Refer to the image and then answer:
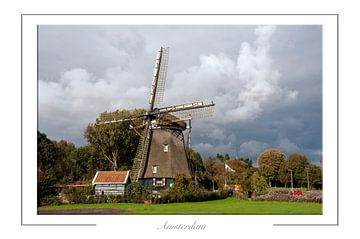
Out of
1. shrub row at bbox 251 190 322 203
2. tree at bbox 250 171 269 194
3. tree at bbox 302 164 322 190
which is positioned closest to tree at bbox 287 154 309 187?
tree at bbox 302 164 322 190

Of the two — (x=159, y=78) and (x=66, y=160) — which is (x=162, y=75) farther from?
(x=66, y=160)

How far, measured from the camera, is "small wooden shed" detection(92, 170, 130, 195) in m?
20.2

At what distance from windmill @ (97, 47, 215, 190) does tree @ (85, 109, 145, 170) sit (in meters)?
5.06

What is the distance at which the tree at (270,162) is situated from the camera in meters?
22.8

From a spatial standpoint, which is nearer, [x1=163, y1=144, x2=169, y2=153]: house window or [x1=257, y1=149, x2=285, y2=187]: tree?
[x1=163, y1=144, x2=169, y2=153]: house window

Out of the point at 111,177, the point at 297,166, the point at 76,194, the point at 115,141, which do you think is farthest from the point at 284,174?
the point at 76,194

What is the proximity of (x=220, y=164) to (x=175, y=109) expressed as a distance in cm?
818

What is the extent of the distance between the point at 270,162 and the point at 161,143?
600 centimetres

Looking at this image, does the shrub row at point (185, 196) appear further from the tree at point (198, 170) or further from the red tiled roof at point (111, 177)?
the tree at point (198, 170)

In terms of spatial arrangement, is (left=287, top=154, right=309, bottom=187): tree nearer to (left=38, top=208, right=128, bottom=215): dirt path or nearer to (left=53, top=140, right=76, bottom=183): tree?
(left=38, top=208, right=128, bottom=215): dirt path

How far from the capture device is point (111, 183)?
66.4 feet

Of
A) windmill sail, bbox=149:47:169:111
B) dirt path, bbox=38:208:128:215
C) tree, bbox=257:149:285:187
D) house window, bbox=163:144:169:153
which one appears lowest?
dirt path, bbox=38:208:128:215
